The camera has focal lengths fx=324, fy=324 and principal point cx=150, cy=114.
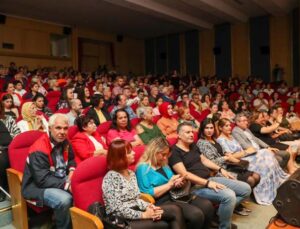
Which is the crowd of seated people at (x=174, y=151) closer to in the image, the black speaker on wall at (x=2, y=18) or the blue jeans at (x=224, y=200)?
the blue jeans at (x=224, y=200)

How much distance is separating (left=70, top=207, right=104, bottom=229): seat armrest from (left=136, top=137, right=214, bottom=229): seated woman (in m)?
0.42

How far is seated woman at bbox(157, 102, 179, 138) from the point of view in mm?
3318

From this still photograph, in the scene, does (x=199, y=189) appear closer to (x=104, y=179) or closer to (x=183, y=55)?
(x=104, y=179)

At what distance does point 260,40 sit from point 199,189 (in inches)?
302

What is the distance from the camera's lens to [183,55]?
10523 mm

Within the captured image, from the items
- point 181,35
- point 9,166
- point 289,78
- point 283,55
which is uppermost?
point 181,35

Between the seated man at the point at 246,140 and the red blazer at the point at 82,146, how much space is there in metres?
1.35

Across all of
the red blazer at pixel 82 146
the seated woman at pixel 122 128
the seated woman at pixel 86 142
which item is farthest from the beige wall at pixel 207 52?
the red blazer at pixel 82 146

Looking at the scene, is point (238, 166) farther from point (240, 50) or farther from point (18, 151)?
point (240, 50)

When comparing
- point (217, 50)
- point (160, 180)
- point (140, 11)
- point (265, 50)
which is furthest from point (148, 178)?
point (217, 50)

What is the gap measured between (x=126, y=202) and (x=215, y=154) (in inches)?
40.7

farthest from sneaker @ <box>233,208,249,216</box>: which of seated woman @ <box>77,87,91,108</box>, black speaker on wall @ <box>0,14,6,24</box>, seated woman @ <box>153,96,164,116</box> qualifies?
black speaker on wall @ <box>0,14,6,24</box>

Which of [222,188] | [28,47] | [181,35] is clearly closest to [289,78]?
[181,35]

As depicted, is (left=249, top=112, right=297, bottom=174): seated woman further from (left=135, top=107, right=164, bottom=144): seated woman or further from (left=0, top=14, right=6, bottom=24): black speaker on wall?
(left=0, top=14, right=6, bottom=24): black speaker on wall
